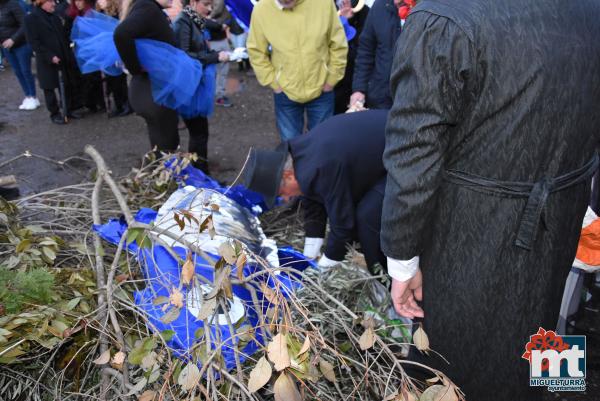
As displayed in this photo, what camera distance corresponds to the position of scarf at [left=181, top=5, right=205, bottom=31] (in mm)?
4352

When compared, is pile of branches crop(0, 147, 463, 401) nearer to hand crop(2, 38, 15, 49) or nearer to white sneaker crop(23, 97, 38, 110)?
hand crop(2, 38, 15, 49)

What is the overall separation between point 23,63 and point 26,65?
0.05m

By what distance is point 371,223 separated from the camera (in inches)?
97.0

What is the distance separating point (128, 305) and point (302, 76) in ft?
8.20

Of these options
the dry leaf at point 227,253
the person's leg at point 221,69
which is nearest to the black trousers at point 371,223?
the dry leaf at point 227,253

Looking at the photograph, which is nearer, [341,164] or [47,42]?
[341,164]

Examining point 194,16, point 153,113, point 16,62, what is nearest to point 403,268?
point 153,113

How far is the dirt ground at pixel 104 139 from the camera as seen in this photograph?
16.3 feet

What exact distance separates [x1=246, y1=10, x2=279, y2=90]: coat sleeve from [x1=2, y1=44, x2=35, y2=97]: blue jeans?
13.8 feet

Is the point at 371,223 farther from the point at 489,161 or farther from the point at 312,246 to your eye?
the point at 489,161

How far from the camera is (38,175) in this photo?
4.89m

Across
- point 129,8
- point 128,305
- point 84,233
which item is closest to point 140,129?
point 129,8

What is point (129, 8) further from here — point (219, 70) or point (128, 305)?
point (219, 70)

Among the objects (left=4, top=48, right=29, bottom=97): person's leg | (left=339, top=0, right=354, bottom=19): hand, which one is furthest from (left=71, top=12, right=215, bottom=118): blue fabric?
(left=4, top=48, right=29, bottom=97): person's leg
